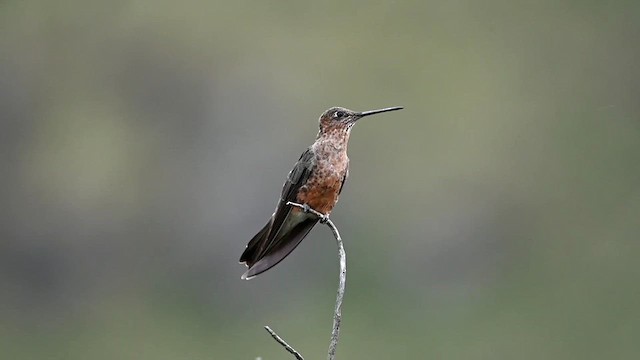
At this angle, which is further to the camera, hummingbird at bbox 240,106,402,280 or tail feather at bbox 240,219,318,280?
hummingbird at bbox 240,106,402,280

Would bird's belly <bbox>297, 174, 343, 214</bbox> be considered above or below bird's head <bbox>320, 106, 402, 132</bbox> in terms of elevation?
below

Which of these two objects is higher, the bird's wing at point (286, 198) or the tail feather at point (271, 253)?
the bird's wing at point (286, 198)

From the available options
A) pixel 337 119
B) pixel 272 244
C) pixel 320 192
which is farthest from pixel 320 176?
pixel 272 244

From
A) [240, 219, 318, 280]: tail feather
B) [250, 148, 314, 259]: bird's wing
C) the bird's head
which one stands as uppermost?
the bird's head

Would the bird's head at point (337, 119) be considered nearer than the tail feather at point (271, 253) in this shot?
No

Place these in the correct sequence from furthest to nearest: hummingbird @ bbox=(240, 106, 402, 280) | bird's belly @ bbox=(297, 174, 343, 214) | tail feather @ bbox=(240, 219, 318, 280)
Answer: bird's belly @ bbox=(297, 174, 343, 214)
hummingbird @ bbox=(240, 106, 402, 280)
tail feather @ bbox=(240, 219, 318, 280)

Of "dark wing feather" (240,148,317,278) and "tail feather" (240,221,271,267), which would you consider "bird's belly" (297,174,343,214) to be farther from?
"tail feather" (240,221,271,267)

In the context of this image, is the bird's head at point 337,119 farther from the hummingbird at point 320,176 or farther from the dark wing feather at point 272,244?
the dark wing feather at point 272,244

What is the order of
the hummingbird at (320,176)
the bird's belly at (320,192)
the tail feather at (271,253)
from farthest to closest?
1. the bird's belly at (320,192)
2. the hummingbird at (320,176)
3. the tail feather at (271,253)

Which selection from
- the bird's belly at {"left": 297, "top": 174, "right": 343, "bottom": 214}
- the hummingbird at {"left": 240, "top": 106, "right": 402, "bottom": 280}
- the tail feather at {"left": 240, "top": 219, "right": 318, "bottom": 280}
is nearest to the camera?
the tail feather at {"left": 240, "top": 219, "right": 318, "bottom": 280}

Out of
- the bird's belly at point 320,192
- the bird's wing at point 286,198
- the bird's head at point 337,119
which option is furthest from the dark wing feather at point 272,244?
the bird's head at point 337,119

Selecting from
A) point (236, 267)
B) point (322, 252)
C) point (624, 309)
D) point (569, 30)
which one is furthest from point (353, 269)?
point (569, 30)

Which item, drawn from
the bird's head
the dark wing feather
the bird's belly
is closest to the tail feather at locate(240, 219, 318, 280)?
the dark wing feather

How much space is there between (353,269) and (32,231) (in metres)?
2.76
